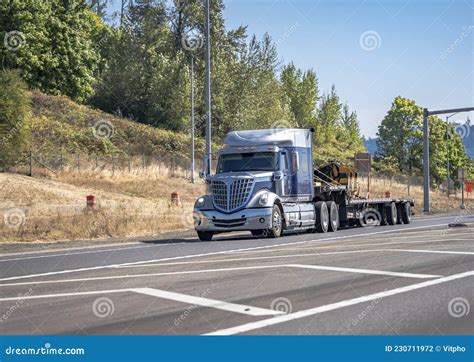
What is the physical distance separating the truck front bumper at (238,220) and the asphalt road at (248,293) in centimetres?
509

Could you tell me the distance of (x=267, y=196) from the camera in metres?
19.8

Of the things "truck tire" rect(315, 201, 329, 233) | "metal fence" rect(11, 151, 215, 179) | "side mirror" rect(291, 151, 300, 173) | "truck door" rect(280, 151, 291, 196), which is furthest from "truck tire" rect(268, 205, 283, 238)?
"metal fence" rect(11, 151, 215, 179)

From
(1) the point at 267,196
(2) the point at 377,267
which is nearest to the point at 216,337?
(2) the point at 377,267

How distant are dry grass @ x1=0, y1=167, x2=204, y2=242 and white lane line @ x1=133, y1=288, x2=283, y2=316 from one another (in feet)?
43.6

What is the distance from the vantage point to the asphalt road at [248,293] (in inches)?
264

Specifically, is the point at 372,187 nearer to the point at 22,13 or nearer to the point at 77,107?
the point at 77,107

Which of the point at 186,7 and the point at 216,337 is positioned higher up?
the point at 186,7

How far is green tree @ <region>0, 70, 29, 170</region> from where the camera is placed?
36.0 metres

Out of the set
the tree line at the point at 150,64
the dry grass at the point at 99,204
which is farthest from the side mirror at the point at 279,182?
the tree line at the point at 150,64

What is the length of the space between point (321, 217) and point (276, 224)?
11.7 feet

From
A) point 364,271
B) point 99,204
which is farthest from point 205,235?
point 364,271

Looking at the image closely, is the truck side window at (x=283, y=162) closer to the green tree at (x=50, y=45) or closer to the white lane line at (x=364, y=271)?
the white lane line at (x=364, y=271)

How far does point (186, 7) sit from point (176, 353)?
2556 inches

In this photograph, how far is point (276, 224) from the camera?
20141mm
